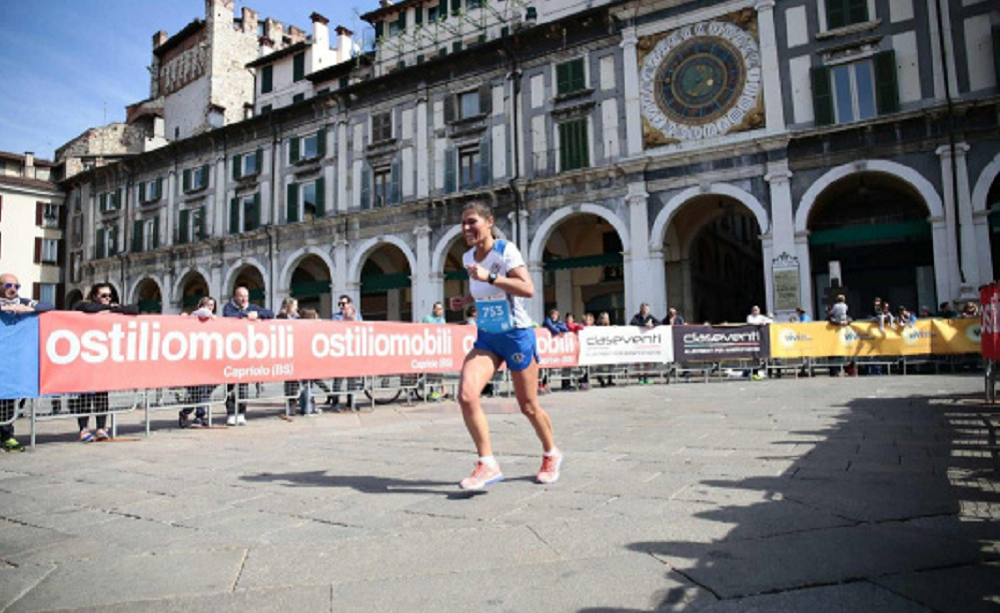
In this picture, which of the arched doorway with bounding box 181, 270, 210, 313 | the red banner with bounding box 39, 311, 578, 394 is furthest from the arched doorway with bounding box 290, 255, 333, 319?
the red banner with bounding box 39, 311, 578, 394

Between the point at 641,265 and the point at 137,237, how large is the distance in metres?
30.1

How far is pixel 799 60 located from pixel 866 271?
11.0 metres

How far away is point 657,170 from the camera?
70.8 feet

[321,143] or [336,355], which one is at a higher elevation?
[321,143]

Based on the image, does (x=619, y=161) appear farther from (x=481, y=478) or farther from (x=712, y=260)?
(x=481, y=478)

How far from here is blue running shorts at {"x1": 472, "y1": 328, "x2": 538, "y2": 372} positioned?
4086 mm

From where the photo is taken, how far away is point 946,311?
1681 cm

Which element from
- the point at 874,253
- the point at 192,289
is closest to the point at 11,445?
the point at 874,253

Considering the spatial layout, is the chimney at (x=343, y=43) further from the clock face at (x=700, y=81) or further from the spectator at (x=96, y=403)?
the spectator at (x=96, y=403)

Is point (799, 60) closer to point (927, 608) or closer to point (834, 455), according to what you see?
point (834, 455)

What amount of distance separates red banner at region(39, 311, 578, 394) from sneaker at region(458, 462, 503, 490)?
5.43 meters

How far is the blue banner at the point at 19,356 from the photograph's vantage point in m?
6.54

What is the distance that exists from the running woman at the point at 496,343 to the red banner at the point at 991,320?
259 inches

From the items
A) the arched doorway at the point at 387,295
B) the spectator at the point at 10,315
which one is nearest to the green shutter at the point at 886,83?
the arched doorway at the point at 387,295
